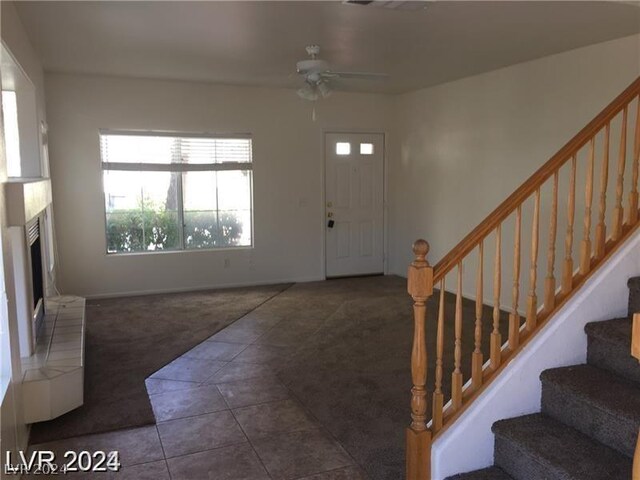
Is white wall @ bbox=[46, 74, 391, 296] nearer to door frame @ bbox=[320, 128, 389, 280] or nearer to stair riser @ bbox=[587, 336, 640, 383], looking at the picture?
door frame @ bbox=[320, 128, 389, 280]

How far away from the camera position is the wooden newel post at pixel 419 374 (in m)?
2.33

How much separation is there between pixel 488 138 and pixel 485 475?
4.13 meters

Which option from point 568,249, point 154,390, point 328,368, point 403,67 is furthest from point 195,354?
point 403,67

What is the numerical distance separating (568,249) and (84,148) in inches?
208

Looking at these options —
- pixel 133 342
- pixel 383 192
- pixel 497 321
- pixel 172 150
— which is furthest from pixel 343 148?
pixel 497 321

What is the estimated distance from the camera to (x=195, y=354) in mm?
4430

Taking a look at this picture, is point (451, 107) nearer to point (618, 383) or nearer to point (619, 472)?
point (618, 383)

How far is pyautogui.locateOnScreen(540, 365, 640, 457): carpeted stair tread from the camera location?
2.12 metres

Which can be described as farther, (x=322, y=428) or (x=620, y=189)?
(x=322, y=428)

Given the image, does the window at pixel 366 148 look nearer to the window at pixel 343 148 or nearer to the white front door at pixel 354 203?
the white front door at pixel 354 203

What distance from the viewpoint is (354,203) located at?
750 centimetres

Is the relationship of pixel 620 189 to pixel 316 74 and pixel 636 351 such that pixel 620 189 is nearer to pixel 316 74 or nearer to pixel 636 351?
pixel 636 351

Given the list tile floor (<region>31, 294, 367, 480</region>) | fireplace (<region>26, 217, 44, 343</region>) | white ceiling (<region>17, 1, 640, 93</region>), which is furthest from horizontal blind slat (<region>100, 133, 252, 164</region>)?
tile floor (<region>31, 294, 367, 480</region>)

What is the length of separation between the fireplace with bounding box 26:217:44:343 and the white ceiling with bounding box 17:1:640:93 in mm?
1511
